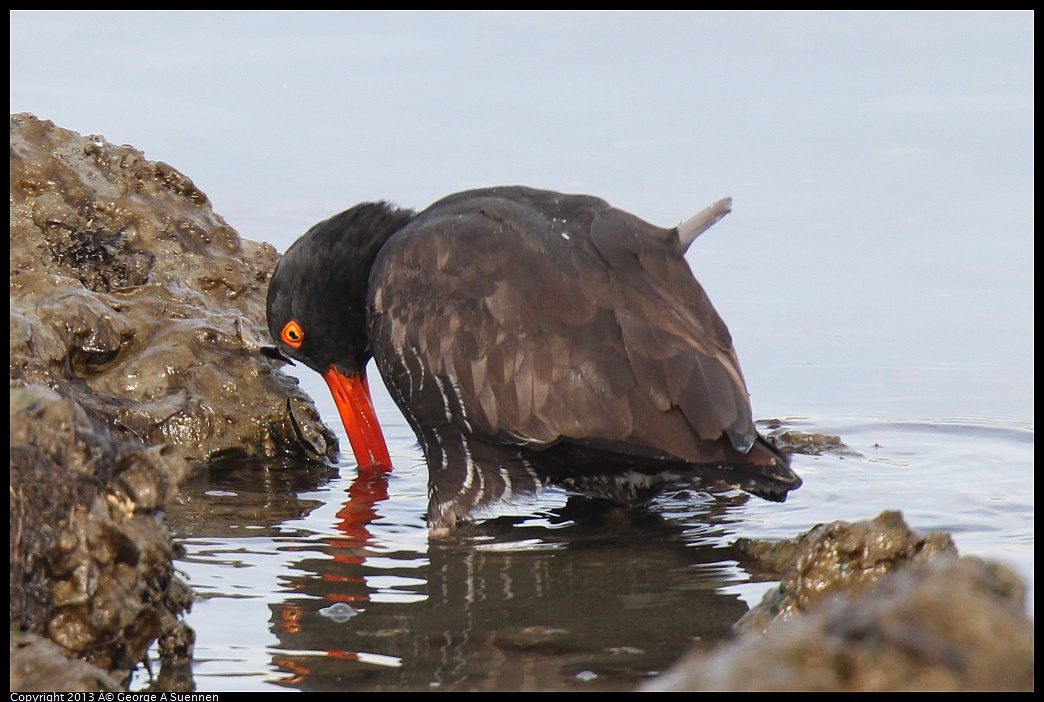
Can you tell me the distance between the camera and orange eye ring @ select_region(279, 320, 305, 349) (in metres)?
6.60

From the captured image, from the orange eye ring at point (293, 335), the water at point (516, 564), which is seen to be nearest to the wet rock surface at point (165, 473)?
the water at point (516, 564)

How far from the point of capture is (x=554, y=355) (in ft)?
18.6

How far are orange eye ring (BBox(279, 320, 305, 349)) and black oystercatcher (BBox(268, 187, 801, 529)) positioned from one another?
431 millimetres

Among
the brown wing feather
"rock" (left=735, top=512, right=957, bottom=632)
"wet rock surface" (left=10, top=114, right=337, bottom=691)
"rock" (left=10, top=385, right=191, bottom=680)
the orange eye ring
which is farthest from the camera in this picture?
the orange eye ring

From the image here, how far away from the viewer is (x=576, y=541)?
5.85 metres

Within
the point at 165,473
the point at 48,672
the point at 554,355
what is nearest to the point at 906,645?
the point at 48,672

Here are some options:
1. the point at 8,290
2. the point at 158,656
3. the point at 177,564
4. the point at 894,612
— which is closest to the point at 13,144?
the point at 8,290

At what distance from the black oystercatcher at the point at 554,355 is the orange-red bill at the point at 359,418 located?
55 centimetres

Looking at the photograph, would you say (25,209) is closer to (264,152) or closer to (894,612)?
(264,152)

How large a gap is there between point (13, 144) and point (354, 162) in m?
4.25

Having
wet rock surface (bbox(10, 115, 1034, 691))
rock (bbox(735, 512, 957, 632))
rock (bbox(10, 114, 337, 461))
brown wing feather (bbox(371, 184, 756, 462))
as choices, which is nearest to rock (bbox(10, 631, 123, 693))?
wet rock surface (bbox(10, 115, 1034, 691))

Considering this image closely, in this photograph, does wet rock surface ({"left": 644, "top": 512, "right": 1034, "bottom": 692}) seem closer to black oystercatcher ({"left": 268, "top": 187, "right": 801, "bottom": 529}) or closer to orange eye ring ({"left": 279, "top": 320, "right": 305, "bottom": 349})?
black oystercatcher ({"left": 268, "top": 187, "right": 801, "bottom": 529})

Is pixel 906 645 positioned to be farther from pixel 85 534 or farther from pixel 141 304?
pixel 141 304

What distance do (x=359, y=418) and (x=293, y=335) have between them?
0.57m
